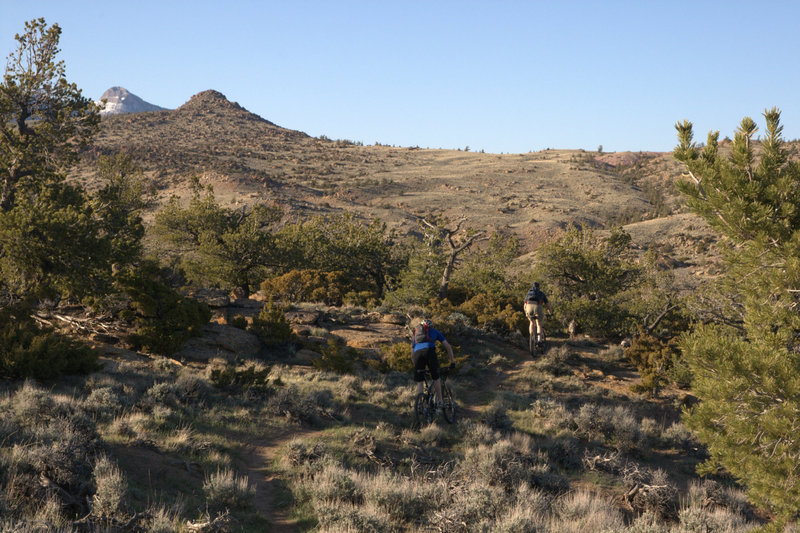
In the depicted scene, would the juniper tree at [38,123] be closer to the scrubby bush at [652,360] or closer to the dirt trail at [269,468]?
the dirt trail at [269,468]

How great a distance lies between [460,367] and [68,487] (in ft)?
40.3

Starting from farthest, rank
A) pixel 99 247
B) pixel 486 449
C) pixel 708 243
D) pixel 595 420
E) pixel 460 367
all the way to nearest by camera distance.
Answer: pixel 708 243 < pixel 460 367 < pixel 99 247 < pixel 595 420 < pixel 486 449

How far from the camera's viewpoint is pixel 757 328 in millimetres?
6664

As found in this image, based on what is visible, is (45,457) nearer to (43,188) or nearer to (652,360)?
(43,188)

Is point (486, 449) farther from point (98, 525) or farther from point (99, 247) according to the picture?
point (99, 247)

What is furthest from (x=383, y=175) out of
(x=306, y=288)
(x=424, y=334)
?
(x=424, y=334)

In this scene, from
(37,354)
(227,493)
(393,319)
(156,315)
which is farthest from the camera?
(393,319)

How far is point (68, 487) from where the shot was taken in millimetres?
5770

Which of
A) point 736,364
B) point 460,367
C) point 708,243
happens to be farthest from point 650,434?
point 708,243

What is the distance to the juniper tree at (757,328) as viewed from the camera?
6.11 m

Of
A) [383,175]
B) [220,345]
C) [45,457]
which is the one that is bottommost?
[220,345]

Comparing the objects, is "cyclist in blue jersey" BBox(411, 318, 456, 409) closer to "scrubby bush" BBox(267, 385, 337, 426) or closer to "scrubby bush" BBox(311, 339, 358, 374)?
"scrubby bush" BBox(267, 385, 337, 426)

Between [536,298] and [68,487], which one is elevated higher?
[536,298]

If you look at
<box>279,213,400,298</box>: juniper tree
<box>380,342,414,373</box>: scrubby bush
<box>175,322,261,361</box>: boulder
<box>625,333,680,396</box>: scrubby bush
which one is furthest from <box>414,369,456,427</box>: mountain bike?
<box>279,213,400,298</box>: juniper tree
